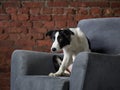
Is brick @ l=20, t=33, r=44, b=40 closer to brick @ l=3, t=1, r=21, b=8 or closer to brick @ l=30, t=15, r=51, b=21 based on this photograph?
brick @ l=30, t=15, r=51, b=21

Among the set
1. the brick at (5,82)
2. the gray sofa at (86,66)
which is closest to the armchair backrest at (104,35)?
the gray sofa at (86,66)

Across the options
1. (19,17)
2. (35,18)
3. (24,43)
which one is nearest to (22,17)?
(19,17)

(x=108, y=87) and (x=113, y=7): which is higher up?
(x=113, y=7)

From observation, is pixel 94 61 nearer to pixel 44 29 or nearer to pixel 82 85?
pixel 82 85

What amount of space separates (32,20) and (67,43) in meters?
1.01

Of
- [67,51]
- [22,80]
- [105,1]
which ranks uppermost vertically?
[105,1]

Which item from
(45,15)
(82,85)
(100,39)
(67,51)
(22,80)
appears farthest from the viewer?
(45,15)

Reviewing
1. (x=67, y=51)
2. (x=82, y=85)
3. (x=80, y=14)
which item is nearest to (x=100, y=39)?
(x=67, y=51)

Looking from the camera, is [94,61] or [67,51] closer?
[94,61]

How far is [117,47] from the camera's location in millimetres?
2568

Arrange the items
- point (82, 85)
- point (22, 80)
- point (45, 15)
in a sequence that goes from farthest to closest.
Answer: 1. point (45, 15)
2. point (22, 80)
3. point (82, 85)

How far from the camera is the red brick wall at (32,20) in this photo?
3354mm

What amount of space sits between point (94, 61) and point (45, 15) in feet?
5.39

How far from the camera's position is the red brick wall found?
3.35m
